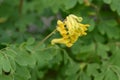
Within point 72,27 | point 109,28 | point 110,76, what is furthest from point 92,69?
point 72,27

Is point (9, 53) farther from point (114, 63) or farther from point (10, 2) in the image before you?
point (10, 2)

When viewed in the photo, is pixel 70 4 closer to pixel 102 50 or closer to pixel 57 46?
pixel 57 46

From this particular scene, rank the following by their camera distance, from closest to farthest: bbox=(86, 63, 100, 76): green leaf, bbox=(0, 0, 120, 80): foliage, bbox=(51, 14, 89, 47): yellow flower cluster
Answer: bbox=(51, 14, 89, 47): yellow flower cluster
bbox=(0, 0, 120, 80): foliage
bbox=(86, 63, 100, 76): green leaf

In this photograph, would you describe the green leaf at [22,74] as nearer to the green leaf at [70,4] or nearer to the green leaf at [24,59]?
the green leaf at [24,59]

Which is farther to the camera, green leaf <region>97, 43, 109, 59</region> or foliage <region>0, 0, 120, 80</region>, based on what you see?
green leaf <region>97, 43, 109, 59</region>

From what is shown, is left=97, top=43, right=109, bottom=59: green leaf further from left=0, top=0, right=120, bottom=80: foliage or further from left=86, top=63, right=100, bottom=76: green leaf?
left=86, top=63, right=100, bottom=76: green leaf

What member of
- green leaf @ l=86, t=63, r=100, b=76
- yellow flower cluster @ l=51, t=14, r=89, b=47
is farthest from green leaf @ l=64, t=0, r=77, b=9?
green leaf @ l=86, t=63, r=100, b=76

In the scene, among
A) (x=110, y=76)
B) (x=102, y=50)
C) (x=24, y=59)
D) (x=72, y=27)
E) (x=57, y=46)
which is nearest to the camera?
(x=72, y=27)

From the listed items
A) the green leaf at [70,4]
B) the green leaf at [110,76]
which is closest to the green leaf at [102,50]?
the green leaf at [110,76]

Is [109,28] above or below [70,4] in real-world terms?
below
